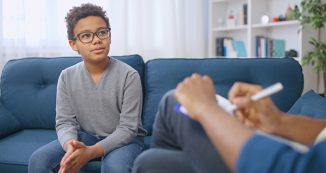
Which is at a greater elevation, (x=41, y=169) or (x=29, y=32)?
(x=29, y=32)

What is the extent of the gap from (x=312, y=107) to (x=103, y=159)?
2.74 ft

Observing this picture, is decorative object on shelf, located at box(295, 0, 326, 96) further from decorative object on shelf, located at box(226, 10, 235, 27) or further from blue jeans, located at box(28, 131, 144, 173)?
blue jeans, located at box(28, 131, 144, 173)

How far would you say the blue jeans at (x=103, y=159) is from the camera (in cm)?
130

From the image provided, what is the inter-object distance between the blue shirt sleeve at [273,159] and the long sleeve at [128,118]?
2.84 ft

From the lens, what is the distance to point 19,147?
65.7 inches

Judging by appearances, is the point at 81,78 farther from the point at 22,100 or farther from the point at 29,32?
the point at 29,32

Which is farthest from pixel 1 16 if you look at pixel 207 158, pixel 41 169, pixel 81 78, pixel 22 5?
pixel 207 158

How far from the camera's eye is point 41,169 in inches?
53.4

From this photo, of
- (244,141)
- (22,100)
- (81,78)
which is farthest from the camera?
(22,100)

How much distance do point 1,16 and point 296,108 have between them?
6.94 feet

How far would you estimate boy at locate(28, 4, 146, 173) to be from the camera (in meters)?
1.50

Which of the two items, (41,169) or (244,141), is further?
(41,169)

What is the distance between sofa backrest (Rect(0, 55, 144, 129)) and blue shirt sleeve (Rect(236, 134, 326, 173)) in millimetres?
1417

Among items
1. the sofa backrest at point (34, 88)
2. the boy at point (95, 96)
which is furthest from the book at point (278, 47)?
the boy at point (95, 96)
